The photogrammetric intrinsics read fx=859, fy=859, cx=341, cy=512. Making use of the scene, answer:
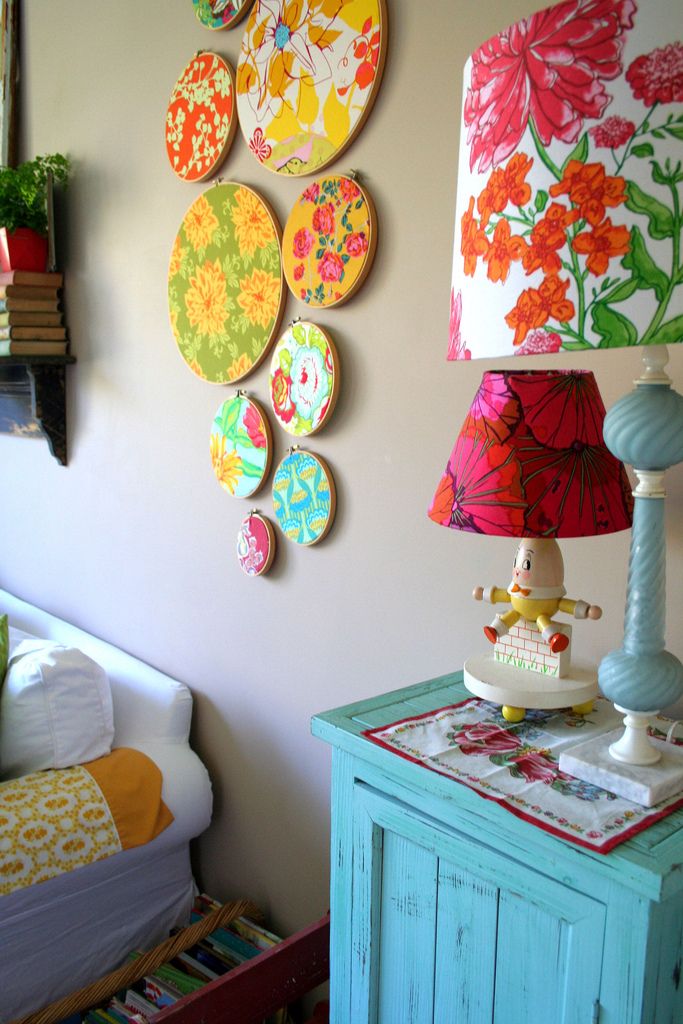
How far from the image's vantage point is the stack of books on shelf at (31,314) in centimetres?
224

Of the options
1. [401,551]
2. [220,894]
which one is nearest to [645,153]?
[401,551]

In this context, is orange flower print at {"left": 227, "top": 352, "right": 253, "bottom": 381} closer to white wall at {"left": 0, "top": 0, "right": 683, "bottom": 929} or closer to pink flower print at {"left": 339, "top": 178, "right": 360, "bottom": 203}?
white wall at {"left": 0, "top": 0, "right": 683, "bottom": 929}

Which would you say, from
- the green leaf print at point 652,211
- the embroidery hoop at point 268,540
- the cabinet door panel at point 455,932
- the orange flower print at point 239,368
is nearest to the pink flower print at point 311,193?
the orange flower print at point 239,368

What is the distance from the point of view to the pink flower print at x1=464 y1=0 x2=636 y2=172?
0.70 meters

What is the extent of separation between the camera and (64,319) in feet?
7.89

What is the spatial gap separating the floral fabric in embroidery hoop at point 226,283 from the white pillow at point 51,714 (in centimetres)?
70

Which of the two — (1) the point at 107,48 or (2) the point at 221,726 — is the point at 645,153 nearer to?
(2) the point at 221,726

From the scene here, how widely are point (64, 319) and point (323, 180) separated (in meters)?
1.15

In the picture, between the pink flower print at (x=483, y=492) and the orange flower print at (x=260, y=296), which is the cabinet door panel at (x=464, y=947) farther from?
the orange flower print at (x=260, y=296)

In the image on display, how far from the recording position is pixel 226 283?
70.7 inches

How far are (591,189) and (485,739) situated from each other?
603 mm

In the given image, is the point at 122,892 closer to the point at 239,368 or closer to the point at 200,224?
the point at 239,368

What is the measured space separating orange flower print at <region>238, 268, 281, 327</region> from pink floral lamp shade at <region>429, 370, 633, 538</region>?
783 mm

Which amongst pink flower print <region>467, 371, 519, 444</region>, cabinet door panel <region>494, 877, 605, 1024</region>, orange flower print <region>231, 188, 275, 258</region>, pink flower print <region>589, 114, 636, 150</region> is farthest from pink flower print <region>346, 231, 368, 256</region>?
cabinet door panel <region>494, 877, 605, 1024</region>
